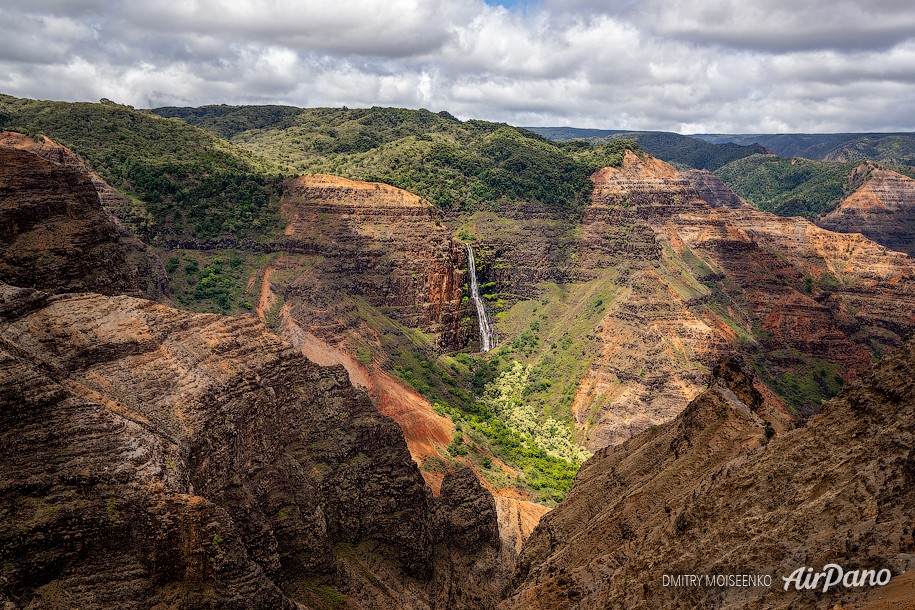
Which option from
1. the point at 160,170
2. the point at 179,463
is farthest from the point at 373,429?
the point at 160,170

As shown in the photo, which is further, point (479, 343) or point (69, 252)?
point (479, 343)

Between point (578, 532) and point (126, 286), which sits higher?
point (126, 286)

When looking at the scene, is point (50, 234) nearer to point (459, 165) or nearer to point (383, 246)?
point (383, 246)

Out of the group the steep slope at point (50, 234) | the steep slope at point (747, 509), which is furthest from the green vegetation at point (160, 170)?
the steep slope at point (747, 509)

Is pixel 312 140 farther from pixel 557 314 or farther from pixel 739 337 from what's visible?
pixel 739 337

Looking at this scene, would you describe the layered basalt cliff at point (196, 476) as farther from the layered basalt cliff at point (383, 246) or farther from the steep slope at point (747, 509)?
the layered basalt cliff at point (383, 246)

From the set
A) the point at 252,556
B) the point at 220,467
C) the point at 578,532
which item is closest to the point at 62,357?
the point at 220,467
